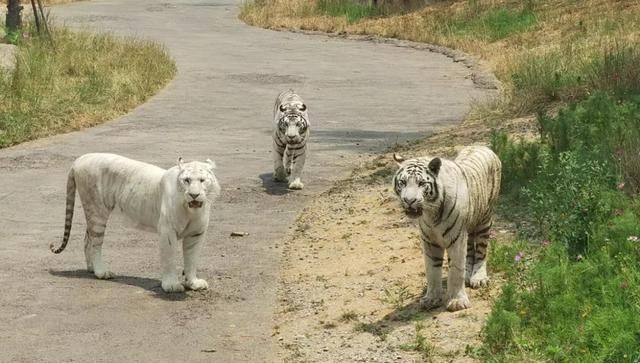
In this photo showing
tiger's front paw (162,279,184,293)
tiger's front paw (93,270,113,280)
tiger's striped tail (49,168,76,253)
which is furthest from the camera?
tiger's striped tail (49,168,76,253)

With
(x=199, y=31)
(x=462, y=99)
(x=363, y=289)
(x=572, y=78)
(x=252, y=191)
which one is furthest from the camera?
(x=199, y=31)

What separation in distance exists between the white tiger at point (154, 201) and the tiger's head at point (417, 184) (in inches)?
79.1

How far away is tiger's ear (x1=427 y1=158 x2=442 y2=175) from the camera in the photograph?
8.83 m

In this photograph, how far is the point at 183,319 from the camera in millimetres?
9711

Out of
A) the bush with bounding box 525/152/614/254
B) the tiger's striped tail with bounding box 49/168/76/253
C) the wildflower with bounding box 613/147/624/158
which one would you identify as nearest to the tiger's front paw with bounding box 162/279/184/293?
the tiger's striped tail with bounding box 49/168/76/253

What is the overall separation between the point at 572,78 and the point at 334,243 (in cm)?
748

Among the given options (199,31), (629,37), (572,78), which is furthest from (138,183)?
(199,31)

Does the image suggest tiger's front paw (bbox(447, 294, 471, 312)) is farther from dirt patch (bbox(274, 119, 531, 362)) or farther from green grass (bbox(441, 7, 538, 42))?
green grass (bbox(441, 7, 538, 42))

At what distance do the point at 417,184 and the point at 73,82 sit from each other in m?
14.0

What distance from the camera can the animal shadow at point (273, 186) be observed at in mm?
15297

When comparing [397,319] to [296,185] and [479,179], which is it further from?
Result: [296,185]

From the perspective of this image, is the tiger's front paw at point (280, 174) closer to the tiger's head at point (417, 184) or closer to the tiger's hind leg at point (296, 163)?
the tiger's hind leg at point (296, 163)

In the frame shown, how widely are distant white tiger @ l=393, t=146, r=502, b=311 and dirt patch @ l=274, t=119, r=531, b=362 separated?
0.60ft

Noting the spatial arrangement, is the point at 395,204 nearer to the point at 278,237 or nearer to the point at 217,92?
the point at 278,237
